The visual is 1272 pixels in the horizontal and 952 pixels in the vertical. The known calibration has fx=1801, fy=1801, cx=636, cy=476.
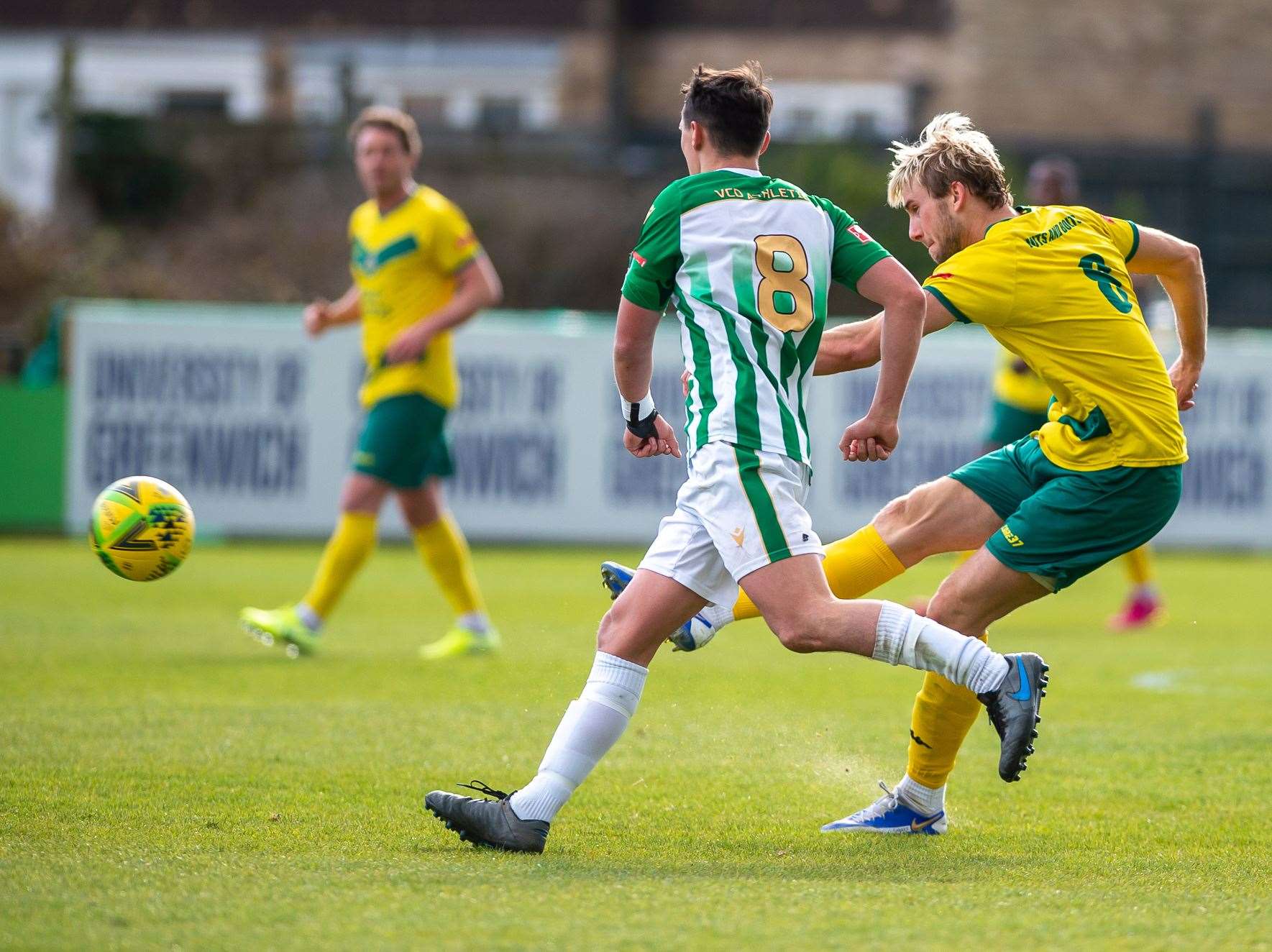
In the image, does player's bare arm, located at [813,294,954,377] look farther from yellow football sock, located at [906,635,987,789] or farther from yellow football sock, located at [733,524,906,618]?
yellow football sock, located at [906,635,987,789]

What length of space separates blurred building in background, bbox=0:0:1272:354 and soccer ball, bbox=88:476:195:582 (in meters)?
21.9

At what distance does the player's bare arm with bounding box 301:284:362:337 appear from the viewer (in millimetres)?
8797

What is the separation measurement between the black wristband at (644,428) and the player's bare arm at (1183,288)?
1512mm

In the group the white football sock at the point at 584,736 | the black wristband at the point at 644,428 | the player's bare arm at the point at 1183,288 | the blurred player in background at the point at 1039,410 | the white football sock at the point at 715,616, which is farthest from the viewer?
the blurred player in background at the point at 1039,410

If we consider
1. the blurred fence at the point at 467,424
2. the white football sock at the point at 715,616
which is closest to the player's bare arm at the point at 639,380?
the white football sock at the point at 715,616

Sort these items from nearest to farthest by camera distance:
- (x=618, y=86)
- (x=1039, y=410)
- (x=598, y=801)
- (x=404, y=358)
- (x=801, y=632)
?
(x=801, y=632) → (x=598, y=801) → (x=404, y=358) → (x=1039, y=410) → (x=618, y=86)

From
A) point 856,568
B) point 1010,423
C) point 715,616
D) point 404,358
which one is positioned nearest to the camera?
point 715,616

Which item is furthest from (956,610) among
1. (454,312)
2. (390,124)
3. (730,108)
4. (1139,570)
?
(1139,570)

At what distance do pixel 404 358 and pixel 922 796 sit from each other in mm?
4233

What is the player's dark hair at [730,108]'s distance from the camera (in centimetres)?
452

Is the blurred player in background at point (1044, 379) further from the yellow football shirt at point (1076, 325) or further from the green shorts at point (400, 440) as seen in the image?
the green shorts at point (400, 440)

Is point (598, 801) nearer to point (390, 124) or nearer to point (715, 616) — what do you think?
point (715, 616)

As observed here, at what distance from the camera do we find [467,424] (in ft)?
51.1

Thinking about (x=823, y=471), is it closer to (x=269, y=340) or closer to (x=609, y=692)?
(x=269, y=340)
